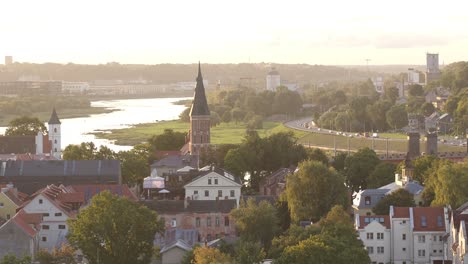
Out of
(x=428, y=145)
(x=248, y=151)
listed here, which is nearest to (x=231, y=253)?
(x=248, y=151)

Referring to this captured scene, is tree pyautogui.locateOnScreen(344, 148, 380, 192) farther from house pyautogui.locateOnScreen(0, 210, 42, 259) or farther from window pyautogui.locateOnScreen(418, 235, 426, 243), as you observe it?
house pyautogui.locateOnScreen(0, 210, 42, 259)

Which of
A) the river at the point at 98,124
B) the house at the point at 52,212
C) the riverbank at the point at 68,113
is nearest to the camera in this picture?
the house at the point at 52,212

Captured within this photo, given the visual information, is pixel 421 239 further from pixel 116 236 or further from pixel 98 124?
pixel 98 124

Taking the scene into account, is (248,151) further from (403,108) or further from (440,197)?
(403,108)

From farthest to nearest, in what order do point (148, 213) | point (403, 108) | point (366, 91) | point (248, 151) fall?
point (366, 91), point (403, 108), point (248, 151), point (148, 213)

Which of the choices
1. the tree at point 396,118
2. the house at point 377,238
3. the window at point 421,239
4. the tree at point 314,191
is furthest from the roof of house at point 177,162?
the tree at point 396,118

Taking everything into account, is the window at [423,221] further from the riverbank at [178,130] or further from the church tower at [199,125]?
the riverbank at [178,130]

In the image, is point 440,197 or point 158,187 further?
point 158,187

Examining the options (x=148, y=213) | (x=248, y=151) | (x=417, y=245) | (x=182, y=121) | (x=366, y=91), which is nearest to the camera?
(x=148, y=213)
